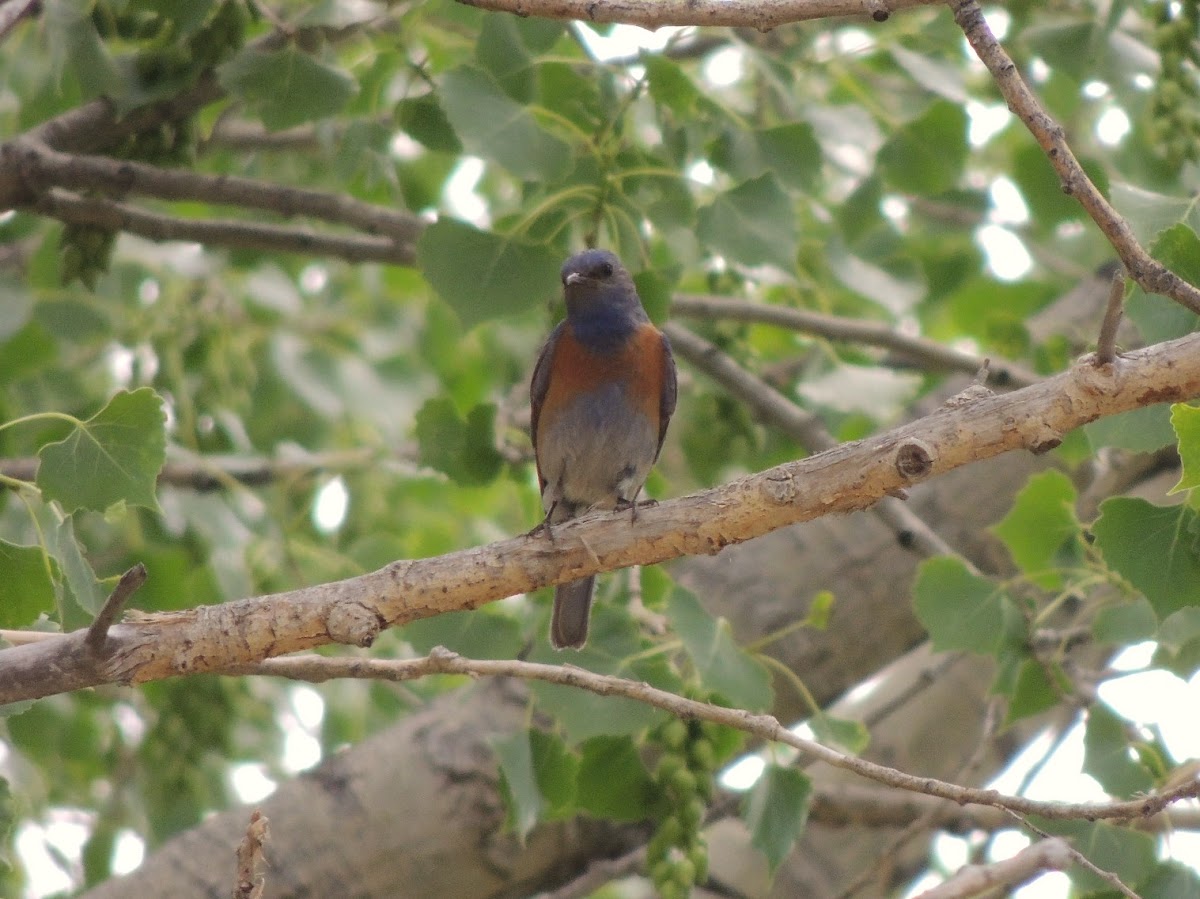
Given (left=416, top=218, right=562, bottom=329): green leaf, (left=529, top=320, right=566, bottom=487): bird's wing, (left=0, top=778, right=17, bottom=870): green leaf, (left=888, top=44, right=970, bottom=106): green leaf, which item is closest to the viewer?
(left=0, top=778, right=17, bottom=870): green leaf

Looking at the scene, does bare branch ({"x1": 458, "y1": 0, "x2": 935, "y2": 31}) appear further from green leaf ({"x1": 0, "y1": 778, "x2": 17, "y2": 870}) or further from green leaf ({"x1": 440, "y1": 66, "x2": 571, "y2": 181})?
green leaf ({"x1": 0, "y1": 778, "x2": 17, "y2": 870})

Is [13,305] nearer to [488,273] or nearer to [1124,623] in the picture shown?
[488,273]

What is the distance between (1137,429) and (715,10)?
1.49 m

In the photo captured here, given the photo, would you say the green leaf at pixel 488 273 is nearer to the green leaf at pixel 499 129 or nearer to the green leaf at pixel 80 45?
the green leaf at pixel 499 129

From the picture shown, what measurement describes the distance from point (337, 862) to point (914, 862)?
255 cm

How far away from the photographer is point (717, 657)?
391 centimetres

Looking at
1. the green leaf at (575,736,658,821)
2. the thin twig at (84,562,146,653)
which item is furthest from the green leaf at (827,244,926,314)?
the thin twig at (84,562,146,653)

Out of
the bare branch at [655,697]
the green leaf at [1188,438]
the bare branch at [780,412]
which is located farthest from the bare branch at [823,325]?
the green leaf at [1188,438]

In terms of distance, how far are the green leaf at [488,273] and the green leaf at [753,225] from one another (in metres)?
0.50

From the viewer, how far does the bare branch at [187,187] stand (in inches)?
184

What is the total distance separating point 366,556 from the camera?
520 cm

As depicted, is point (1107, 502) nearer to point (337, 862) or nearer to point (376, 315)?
point (337, 862)

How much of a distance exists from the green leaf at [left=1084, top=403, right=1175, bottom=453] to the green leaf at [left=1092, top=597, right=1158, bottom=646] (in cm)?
60

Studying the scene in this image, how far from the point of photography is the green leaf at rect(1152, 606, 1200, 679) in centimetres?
378
